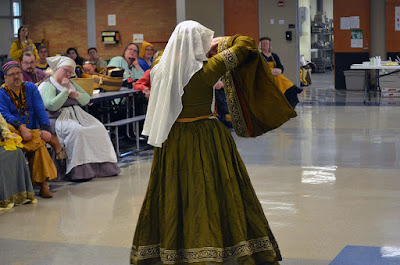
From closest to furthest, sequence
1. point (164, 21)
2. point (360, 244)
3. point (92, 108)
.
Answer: point (360, 244) → point (92, 108) → point (164, 21)

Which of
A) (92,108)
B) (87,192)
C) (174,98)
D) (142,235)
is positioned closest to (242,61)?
(174,98)

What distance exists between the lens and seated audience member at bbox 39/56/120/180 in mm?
6848

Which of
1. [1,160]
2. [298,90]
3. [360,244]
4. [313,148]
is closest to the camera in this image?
[360,244]

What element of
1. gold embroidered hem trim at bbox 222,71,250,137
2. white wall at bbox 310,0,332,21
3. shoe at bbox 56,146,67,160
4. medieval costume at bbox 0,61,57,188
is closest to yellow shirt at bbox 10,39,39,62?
shoe at bbox 56,146,67,160

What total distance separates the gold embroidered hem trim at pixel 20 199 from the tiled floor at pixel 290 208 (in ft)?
0.28

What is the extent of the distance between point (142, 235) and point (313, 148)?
4790 millimetres

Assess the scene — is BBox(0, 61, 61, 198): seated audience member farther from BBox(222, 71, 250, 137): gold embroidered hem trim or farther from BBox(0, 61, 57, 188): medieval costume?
BBox(222, 71, 250, 137): gold embroidered hem trim

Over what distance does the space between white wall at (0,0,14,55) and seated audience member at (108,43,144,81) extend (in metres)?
9.00

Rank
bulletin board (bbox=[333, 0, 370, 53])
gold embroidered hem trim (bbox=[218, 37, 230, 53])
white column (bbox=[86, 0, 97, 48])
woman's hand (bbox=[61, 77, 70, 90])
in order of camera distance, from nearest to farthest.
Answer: gold embroidered hem trim (bbox=[218, 37, 230, 53]), woman's hand (bbox=[61, 77, 70, 90]), bulletin board (bbox=[333, 0, 370, 53]), white column (bbox=[86, 0, 97, 48])

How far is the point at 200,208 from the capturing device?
3.74m

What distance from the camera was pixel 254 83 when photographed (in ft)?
13.1

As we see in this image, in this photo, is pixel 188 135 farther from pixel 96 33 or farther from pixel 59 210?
pixel 96 33

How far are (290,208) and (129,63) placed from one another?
5060 millimetres

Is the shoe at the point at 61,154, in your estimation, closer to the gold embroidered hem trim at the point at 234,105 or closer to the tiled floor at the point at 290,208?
the tiled floor at the point at 290,208
